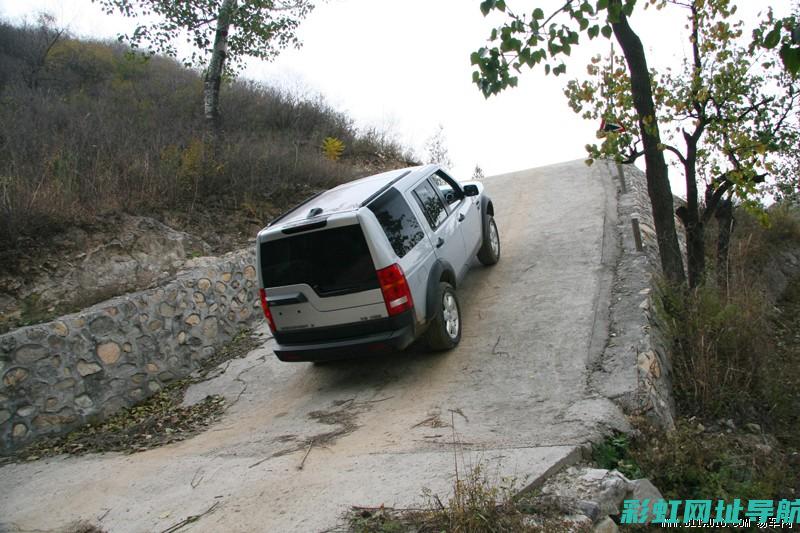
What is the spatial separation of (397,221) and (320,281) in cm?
108

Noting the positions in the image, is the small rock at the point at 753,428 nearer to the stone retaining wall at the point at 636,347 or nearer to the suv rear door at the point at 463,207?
the stone retaining wall at the point at 636,347

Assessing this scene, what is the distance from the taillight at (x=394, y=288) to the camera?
631cm

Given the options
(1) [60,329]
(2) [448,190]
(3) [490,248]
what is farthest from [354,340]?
(3) [490,248]

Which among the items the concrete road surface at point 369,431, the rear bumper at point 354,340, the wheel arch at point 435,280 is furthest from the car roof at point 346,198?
the concrete road surface at point 369,431

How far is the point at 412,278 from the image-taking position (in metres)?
6.60

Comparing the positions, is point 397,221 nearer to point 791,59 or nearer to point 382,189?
point 382,189

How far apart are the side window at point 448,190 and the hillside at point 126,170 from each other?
147 inches

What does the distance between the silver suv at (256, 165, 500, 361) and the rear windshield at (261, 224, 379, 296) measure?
0.03 feet

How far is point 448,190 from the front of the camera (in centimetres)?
876

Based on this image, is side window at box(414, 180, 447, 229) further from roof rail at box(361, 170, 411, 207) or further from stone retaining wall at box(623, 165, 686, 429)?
stone retaining wall at box(623, 165, 686, 429)

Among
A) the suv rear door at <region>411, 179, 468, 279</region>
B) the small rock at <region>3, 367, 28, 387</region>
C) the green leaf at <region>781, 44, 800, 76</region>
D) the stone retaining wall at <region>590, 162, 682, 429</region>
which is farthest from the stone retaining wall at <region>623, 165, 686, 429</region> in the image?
the small rock at <region>3, 367, 28, 387</region>

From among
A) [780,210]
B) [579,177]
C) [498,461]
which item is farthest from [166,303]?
[780,210]

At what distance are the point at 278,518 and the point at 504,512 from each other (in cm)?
158

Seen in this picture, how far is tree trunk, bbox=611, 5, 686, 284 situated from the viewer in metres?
8.94
